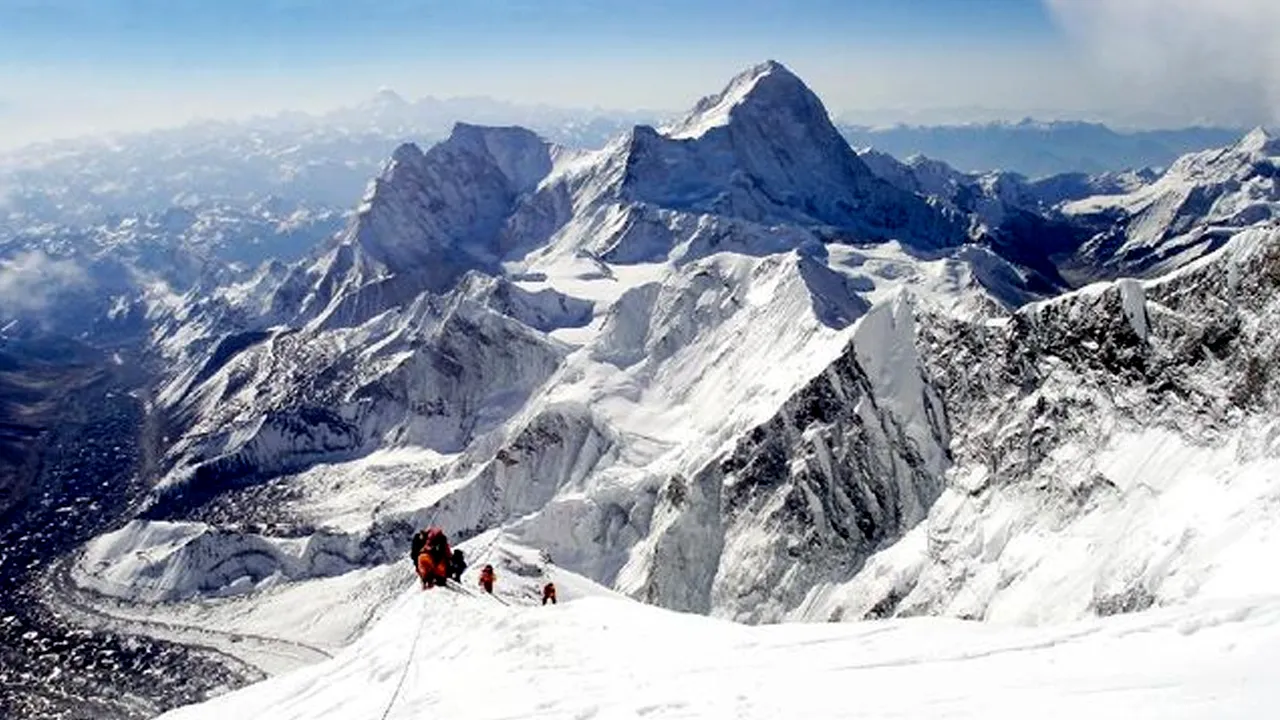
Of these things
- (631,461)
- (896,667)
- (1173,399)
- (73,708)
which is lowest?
(73,708)

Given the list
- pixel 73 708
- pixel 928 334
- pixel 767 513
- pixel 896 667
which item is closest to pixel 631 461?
pixel 767 513

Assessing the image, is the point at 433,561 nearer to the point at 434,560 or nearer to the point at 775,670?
the point at 434,560

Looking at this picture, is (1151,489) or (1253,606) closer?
(1253,606)

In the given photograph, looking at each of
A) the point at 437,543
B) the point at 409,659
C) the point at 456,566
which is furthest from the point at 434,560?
the point at 409,659

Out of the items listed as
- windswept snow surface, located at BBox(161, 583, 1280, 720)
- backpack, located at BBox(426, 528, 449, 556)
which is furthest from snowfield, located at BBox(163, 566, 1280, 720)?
backpack, located at BBox(426, 528, 449, 556)

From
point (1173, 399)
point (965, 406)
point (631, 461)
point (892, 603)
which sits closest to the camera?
point (1173, 399)

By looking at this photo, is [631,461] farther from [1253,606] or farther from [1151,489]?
[1253,606]
